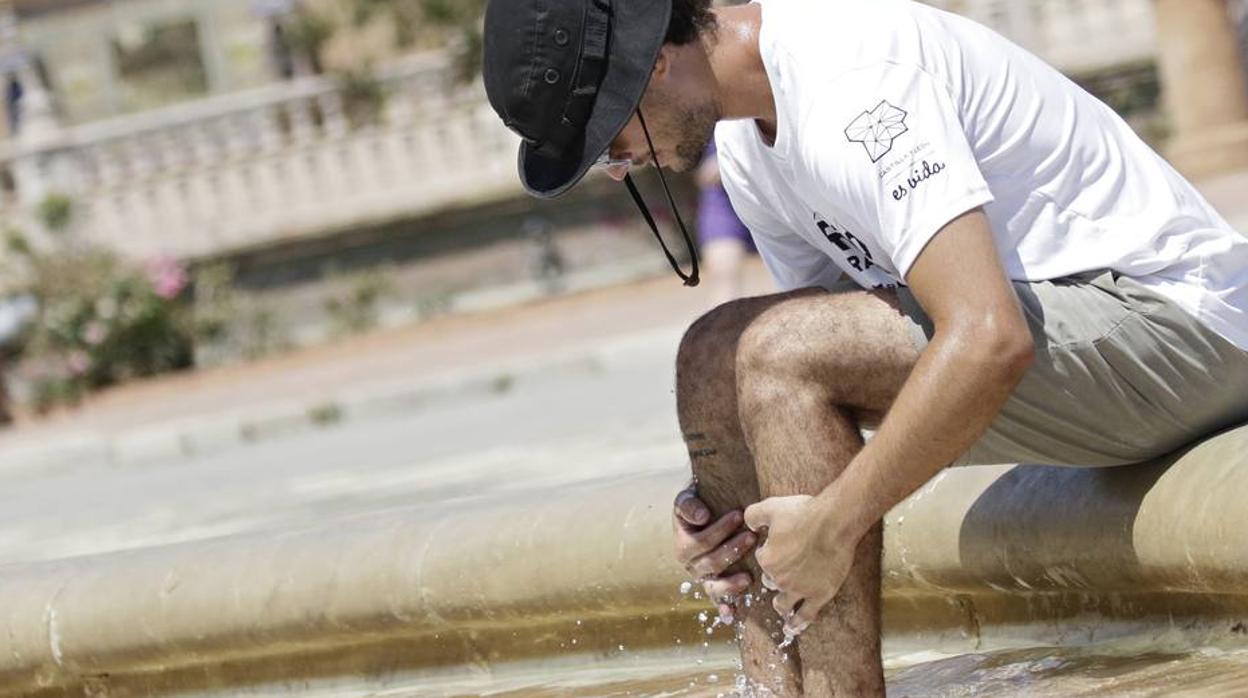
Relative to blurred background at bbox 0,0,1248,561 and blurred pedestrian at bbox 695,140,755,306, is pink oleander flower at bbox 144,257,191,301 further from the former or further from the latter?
blurred pedestrian at bbox 695,140,755,306

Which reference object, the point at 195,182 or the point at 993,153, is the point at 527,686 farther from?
the point at 195,182

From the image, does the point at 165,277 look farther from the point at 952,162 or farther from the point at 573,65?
the point at 952,162

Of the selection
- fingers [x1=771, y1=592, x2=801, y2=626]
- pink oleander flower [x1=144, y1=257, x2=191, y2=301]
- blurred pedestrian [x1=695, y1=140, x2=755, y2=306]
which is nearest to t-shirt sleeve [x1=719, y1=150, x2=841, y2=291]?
fingers [x1=771, y1=592, x2=801, y2=626]

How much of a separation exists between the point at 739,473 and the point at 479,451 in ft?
21.8

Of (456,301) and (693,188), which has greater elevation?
(693,188)

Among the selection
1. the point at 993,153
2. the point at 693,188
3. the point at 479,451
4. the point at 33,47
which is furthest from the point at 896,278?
the point at 33,47

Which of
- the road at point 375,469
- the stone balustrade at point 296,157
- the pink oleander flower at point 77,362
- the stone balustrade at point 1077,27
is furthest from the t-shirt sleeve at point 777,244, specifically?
the stone balustrade at point 296,157

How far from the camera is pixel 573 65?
2.68 meters

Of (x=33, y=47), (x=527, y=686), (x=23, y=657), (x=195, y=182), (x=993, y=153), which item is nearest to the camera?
(x=993, y=153)

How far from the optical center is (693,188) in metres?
20.8

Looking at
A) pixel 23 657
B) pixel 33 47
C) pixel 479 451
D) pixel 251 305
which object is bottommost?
pixel 33 47

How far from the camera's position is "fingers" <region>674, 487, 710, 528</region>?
2.96m

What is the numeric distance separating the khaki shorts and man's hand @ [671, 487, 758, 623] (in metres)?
0.35

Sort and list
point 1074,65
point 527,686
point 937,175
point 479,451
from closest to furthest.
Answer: point 937,175 → point 527,686 → point 479,451 → point 1074,65
